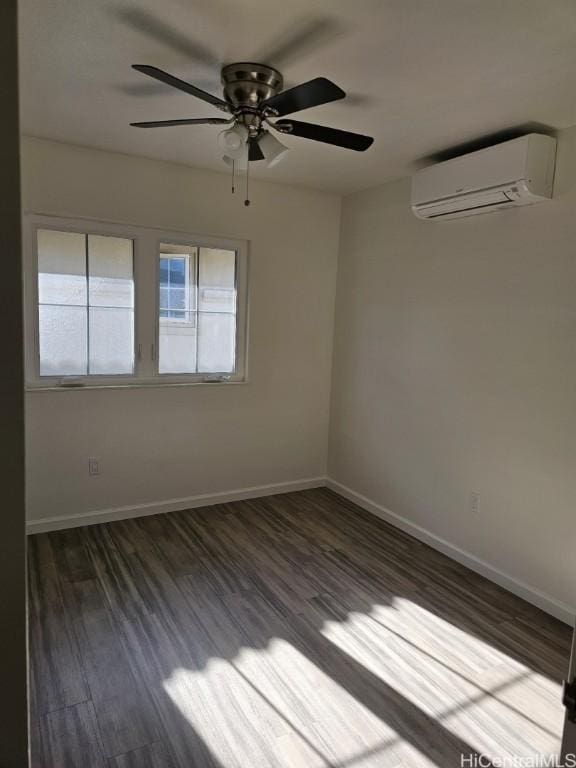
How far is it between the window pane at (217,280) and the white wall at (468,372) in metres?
0.98

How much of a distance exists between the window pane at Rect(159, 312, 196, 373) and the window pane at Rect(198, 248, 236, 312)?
0.56ft

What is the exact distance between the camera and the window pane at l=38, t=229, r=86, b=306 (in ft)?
10.5

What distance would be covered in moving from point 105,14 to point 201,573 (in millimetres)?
2709

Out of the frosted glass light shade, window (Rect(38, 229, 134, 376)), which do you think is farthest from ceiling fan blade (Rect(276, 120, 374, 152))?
window (Rect(38, 229, 134, 376))

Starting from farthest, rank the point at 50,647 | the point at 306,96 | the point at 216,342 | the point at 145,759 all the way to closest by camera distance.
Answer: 1. the point at 216,342
2. the point at 50,647
3. the point at 306,96
4. the point at 145,759

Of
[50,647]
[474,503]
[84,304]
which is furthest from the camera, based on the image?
[84,304]

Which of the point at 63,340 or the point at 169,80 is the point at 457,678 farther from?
the point at 63,340

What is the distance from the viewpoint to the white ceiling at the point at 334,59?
1.69 meters

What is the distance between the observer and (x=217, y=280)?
3.84m

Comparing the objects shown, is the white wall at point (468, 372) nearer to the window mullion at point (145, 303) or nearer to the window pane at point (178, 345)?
the window pane at point (178, 345)

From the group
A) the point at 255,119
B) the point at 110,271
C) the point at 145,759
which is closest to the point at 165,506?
the point at 110,271

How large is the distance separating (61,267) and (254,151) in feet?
5.35

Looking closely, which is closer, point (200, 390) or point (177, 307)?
point (177, 307)

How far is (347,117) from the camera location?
2.57 metres
